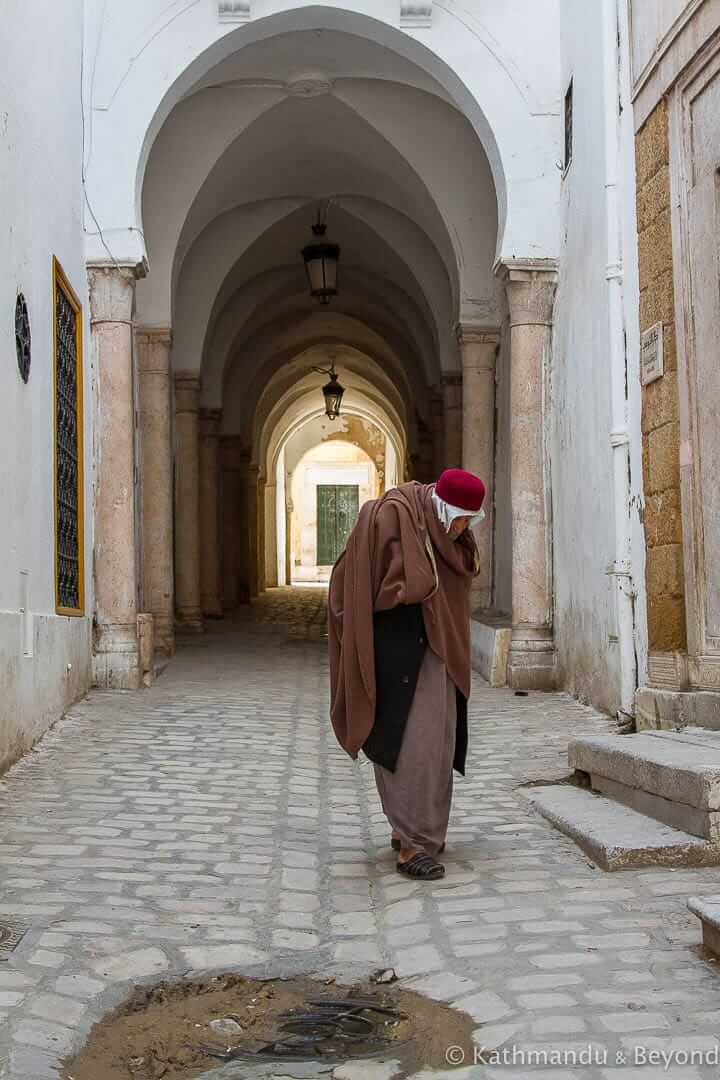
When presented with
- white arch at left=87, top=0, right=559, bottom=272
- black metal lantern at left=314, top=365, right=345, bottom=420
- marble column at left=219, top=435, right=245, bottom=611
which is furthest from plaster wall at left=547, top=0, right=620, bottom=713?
black metal lantern at left=314, top=365, right=345, bottom=420

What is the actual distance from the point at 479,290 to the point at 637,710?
606 cm

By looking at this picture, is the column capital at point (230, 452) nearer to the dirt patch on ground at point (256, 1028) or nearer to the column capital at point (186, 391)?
the column capital at point (186, 391)

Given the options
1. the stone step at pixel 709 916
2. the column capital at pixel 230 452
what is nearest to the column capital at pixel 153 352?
the column capital at pixel 230 452

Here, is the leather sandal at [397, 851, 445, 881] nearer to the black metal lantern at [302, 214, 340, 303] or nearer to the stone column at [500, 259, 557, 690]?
the stone column at [500, 259, 557, 690]

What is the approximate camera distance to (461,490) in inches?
178

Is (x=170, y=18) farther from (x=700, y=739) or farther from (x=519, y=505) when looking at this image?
(x=700, y=739)

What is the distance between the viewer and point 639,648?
746 centimetres

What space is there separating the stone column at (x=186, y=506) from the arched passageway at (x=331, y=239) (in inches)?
1.1

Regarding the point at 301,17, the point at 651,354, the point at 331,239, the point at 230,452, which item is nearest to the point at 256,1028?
the point at 651,354

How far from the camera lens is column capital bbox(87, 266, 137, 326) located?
9.80 m

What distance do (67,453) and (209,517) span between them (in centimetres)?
964

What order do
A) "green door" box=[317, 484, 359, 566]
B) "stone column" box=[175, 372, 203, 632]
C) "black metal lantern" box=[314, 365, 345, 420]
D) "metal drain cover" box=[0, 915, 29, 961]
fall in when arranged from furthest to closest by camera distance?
"green door" box=[317, 484, 359, 566] < "black metal lantern" box=[314, 365, 345, 420] < "stone column" box=[175, 372, 203, 632] < "metal drain cover" box=[0, 915, 29, 961]

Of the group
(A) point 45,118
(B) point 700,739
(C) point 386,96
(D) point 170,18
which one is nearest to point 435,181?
(C) point 386,96

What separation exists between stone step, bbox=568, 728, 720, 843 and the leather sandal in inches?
35.2
